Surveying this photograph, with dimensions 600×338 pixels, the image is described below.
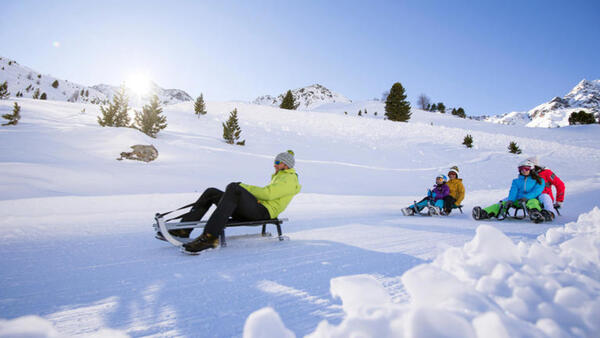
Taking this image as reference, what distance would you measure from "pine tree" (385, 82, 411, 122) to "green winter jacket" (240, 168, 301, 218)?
135ft

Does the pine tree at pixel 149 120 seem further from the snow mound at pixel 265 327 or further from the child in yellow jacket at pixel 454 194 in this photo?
the snow mound at pixel 265 327

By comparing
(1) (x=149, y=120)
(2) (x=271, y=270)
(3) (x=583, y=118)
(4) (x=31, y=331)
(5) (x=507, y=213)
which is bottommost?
(2) (x=271, y=270)

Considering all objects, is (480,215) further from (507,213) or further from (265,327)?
Result: (265,327)

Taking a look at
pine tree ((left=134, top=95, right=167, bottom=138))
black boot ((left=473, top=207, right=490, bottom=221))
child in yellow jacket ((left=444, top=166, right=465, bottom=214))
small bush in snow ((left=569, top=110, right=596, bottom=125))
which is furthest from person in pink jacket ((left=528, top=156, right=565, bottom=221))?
small bush in snow ((left=569, top=110, right=596, bottom=125))

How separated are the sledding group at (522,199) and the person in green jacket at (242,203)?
4.10 metres

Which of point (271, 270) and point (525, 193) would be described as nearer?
point (271, 270)

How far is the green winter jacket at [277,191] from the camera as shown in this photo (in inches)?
129

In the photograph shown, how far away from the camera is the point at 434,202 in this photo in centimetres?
681

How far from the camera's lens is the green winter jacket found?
Result: 3277mm

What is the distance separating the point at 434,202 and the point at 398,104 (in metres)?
38.4

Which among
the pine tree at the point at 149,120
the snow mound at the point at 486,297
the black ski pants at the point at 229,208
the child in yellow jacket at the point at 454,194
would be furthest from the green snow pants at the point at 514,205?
the pine tree at the point at 149,120

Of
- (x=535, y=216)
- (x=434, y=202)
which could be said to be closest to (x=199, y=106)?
(x=434, y=202)

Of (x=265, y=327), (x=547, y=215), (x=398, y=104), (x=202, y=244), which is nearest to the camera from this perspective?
(x=265, y=327)

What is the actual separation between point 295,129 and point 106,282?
22.8m
